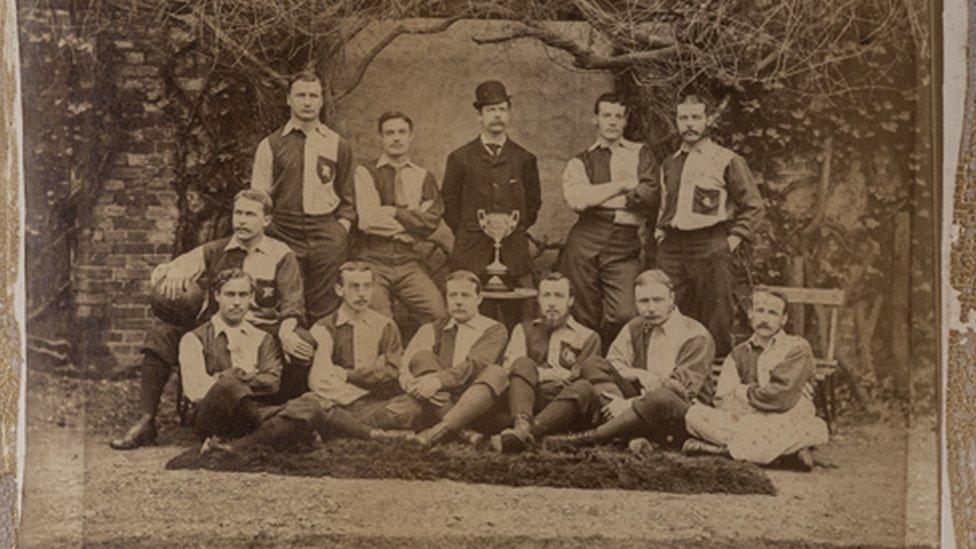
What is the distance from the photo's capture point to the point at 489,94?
4898 millimetres

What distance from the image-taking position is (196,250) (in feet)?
16.1

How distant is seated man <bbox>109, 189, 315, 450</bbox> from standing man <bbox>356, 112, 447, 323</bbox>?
1.13 ft

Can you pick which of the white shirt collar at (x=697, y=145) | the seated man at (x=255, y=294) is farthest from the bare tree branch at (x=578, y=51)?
the seated man at (x=255, y=294)

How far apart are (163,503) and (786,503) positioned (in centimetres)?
260

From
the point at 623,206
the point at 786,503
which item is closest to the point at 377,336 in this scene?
the point at 623,206

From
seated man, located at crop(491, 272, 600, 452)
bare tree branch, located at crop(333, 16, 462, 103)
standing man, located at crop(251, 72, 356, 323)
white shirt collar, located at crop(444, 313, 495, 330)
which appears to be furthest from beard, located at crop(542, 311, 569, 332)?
bare tree branch, located at crop(333, 16, 462, 103)

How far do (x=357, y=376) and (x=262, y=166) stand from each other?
0.97 metres

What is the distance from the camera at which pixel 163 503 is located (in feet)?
16.0

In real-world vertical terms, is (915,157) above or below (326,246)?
above

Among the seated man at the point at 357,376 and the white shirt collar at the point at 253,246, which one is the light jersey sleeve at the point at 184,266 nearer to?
the white shirt collar at the point at 253,246

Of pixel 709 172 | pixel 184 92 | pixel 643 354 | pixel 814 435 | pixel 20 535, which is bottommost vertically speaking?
pixel 20 535

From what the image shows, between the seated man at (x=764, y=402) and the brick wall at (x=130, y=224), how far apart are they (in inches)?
92.9

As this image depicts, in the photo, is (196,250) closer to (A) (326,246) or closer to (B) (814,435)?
(A) (326,246)

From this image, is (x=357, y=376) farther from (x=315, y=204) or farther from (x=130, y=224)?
(x=130, y=224)
